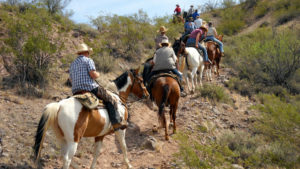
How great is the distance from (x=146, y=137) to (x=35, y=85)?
163 inches

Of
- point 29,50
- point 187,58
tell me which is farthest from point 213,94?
point 29,50

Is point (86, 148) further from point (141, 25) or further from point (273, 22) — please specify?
point (273, 22)

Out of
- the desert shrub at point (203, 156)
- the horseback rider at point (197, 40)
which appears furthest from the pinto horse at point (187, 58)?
the desert shrub at point (203, 156)

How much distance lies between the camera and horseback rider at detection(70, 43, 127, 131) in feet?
17.5

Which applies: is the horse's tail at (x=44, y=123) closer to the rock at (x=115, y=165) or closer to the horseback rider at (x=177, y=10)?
the rock at (x=115, y=165)

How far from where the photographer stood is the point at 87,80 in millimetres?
5395

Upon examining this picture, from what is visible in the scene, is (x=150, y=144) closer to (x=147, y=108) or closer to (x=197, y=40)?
(x=147, y=108)

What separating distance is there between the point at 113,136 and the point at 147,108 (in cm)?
243

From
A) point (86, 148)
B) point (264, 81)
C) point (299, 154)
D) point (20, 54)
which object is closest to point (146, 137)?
point (86, 148)

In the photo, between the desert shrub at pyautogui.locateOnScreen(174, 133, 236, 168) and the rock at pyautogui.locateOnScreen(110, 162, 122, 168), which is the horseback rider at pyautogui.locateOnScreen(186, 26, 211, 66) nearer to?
the desert shrub at pyautogui.locateOnScreen(174, 133, 236, 168)

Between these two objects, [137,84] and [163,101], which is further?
[163,101]

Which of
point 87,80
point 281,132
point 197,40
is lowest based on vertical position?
point 281,132

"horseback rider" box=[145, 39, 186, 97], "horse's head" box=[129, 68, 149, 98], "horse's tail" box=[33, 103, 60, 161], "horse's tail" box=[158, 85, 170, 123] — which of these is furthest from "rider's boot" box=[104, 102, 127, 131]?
"horseback rider" box=[145, 39, 186, 97]

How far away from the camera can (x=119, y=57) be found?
1398 centimetres
